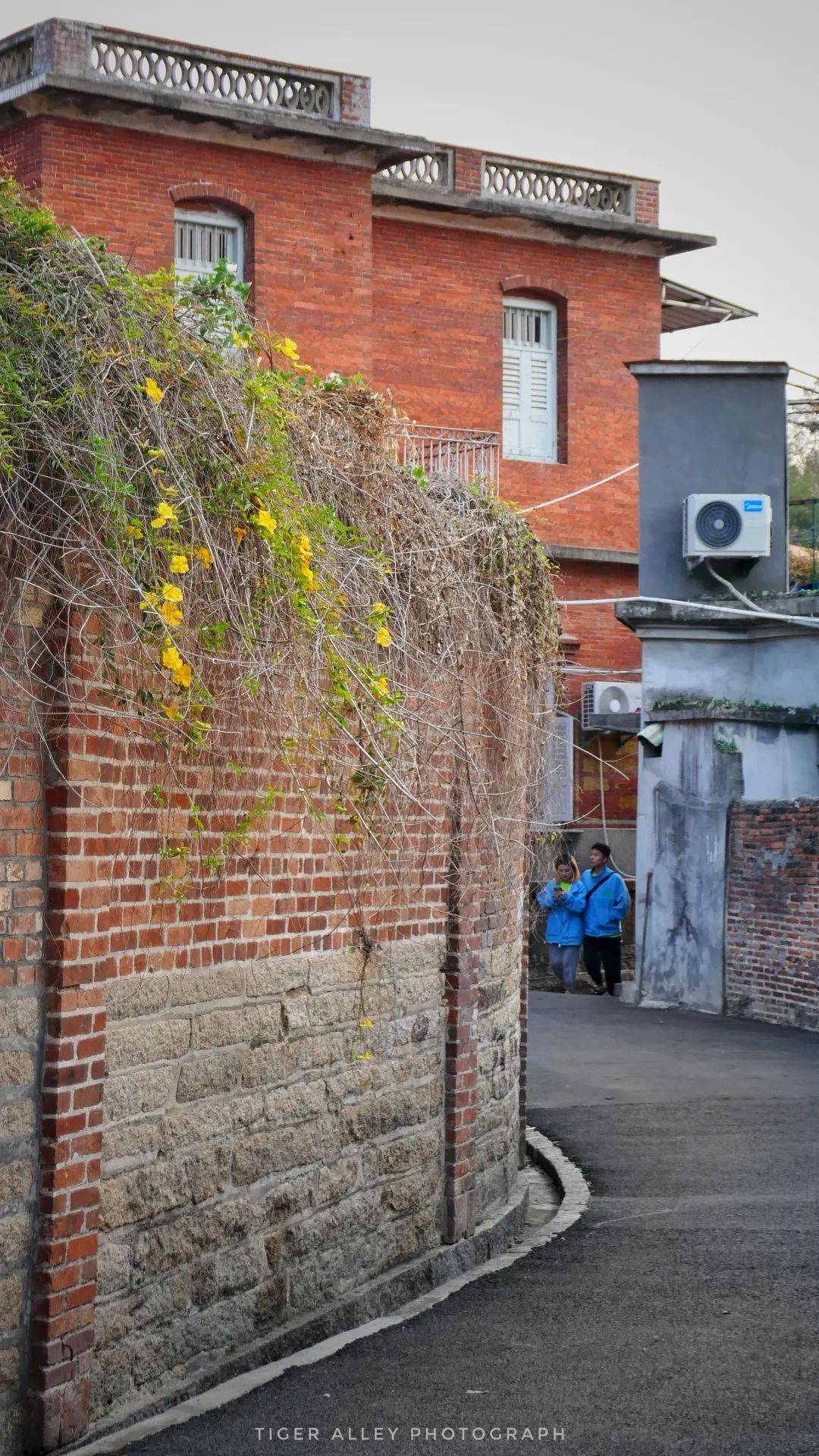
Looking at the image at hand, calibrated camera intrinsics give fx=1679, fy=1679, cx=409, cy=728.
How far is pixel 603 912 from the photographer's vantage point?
20.3m

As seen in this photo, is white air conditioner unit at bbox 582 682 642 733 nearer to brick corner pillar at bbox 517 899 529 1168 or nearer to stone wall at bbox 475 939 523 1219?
brick corner pillar at bbox 517 899 529 1168

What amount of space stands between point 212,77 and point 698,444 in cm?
845

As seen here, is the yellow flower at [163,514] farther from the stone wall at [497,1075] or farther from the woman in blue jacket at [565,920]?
the woman in blue jacket at [565,920]

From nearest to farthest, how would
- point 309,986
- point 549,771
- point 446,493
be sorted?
point 309,986
point 446,493
point 549,771

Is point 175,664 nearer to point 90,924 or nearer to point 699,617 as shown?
point 90,924

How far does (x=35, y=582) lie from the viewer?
4930 mm

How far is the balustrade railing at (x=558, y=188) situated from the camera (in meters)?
27.1

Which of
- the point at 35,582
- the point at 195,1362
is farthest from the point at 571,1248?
the point at 35,582

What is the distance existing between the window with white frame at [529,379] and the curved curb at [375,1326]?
58.2 ft

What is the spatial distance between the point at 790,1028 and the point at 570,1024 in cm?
249

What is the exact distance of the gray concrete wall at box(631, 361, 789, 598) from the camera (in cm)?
2359

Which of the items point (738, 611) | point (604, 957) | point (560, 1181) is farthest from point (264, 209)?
point (560, 1181)

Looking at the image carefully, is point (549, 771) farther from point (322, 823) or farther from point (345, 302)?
point (345, 302)

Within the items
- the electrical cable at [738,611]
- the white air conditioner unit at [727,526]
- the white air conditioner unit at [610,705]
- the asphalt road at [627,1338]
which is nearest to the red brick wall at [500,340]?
the white air conditioner unit at [610,705]
